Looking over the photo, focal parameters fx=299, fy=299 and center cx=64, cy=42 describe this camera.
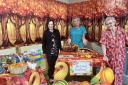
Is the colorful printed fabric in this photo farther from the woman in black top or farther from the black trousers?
the black trousers

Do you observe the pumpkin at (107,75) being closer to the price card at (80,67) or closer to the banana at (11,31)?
the price card at (80,67)

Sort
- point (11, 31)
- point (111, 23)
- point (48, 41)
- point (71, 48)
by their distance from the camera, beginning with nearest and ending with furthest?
point (111, 23), point (11, 31), point (48, 41), point (71, 48)

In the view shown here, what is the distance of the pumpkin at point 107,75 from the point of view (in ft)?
15.6

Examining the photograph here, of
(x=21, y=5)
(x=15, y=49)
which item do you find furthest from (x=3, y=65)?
(x=21, y=5)

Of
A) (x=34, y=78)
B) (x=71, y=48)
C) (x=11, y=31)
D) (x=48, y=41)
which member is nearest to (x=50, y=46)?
(x=48, y=41)

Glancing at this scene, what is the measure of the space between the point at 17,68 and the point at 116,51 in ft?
5.47

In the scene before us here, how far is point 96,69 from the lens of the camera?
496 centimetres

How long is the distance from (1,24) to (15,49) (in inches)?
19.6

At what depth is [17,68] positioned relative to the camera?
4.20 meters

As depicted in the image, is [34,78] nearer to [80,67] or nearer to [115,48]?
[80,67]

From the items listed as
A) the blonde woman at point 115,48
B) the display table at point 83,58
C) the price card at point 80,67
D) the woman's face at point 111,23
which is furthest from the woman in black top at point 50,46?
the woman's face at point 111,23

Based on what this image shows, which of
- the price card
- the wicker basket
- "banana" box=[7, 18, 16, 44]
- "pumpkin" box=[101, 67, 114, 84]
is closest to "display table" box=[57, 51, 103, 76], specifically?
the price card

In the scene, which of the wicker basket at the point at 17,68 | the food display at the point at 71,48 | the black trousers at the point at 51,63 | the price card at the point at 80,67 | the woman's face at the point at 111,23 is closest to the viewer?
the wicker basket at the point at 17,68

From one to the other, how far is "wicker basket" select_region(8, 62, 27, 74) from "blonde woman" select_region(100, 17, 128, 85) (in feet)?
4.49
